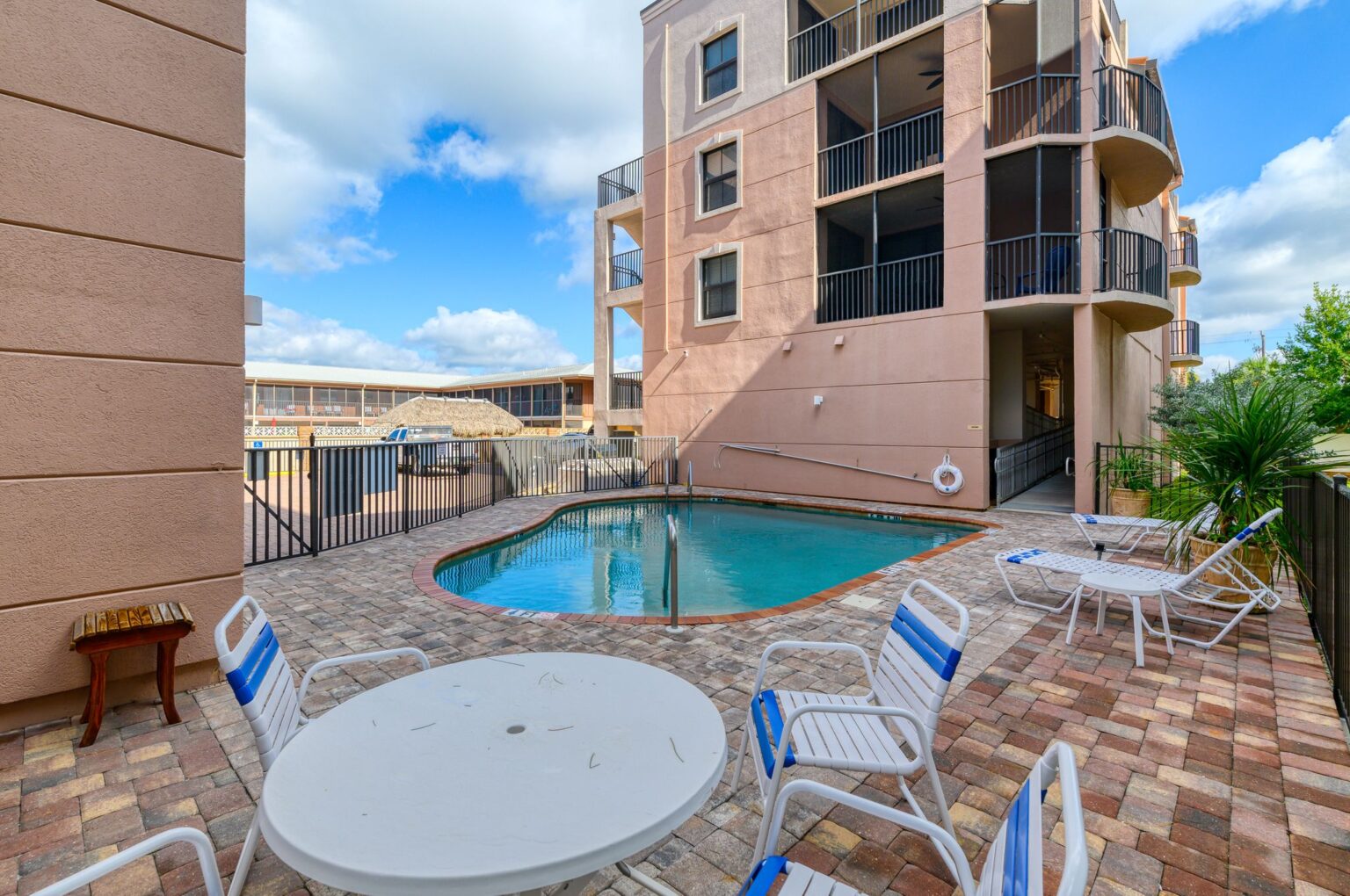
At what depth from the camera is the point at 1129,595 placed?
3818 mm

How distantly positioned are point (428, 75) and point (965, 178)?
986 centimetres

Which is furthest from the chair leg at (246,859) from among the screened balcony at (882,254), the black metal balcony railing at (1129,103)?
the black metal balcony railing at (1129,103)

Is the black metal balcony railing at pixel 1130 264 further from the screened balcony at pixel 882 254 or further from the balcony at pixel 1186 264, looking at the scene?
the balcony at pixel 1186 264

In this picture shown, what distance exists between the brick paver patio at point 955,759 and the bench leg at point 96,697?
76mm

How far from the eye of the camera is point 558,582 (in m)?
6.72

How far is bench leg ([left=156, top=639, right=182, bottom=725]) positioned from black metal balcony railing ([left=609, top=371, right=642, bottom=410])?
1486 centimetres

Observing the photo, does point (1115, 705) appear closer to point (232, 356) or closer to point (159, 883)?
point (159, 883)

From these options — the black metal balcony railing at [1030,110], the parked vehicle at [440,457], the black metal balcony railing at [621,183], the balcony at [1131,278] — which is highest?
the black metal balcony railing at [621,183]

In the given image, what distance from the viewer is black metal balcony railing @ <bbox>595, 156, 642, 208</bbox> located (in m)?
16.8

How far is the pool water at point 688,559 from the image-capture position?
6.16m

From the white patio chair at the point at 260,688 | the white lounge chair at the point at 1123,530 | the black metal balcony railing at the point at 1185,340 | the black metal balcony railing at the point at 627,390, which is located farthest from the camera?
the black metal balcony railing at the point at 1185,340

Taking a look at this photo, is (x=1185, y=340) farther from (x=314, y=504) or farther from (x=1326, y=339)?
(x=314, y=504)

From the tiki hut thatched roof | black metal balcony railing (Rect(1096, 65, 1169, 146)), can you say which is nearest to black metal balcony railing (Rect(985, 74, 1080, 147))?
black metal balcony railing (Rect(1096, 65, 1169, 146))

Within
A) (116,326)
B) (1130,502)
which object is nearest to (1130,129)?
(1130,502)
